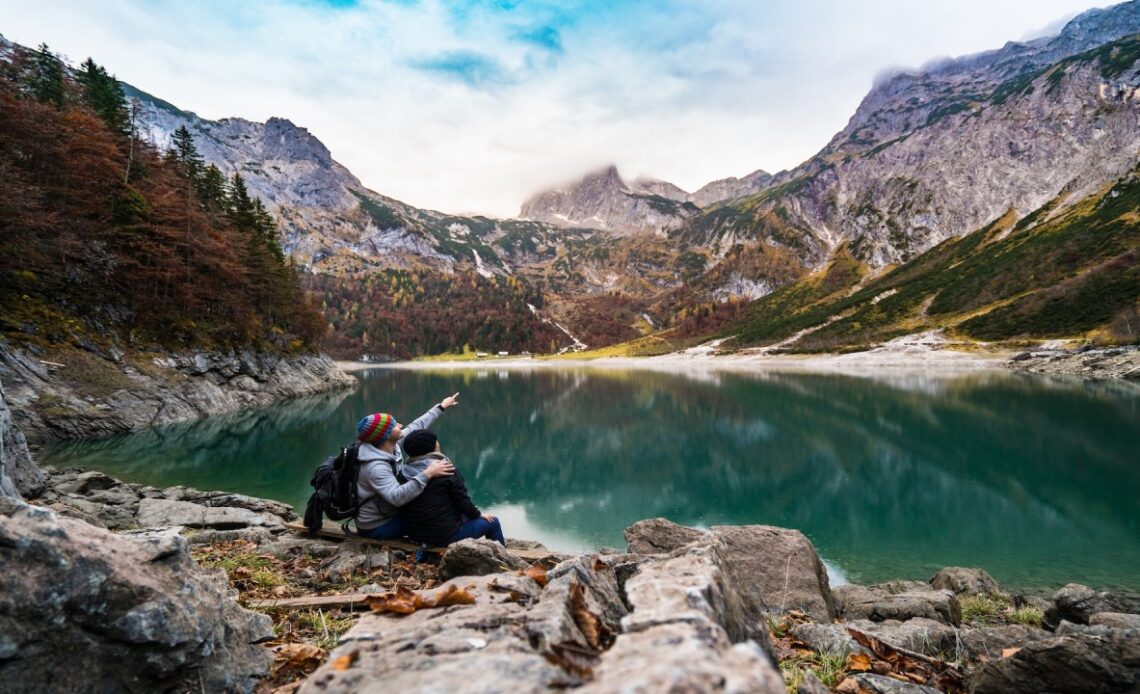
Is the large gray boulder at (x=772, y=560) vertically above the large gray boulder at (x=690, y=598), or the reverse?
the large gray boulder at (x=690, y=598)

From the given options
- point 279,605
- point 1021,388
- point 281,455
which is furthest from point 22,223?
point 1021,388

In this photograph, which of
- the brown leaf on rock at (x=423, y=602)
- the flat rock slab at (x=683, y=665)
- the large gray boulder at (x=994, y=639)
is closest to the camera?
the flat rock slab at (x=683, y=665)

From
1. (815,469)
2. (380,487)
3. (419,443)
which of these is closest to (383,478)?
(380,487)

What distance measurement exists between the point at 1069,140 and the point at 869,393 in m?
197

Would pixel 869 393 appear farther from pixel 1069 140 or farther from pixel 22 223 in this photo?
pixel 1069 140

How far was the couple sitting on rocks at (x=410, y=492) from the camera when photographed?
7578mm

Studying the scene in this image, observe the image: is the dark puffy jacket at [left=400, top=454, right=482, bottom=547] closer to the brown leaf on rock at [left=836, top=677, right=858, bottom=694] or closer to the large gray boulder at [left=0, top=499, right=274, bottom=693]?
the large gray boulder at [left=0, top=499, right=274, bottom=693]

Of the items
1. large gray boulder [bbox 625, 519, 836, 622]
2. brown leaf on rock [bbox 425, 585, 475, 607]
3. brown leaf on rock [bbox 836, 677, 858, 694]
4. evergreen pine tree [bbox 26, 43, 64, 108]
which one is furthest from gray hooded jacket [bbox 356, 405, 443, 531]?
evergreen pine tree [bbox 26, 43, 64, 108]

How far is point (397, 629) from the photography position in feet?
9.29

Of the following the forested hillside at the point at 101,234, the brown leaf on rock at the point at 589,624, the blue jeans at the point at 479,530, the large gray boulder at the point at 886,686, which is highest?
the forested hillside at the point at 101,234

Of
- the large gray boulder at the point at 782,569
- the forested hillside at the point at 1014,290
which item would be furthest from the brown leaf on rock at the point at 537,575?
the forested hillside at the point at 1014,290

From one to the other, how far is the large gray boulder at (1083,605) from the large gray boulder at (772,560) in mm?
3412

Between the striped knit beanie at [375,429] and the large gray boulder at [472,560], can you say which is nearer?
the large gray boulder at [472,560]

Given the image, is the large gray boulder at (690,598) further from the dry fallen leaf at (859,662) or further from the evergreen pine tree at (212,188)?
the evergreen pine tree at (212,188)
